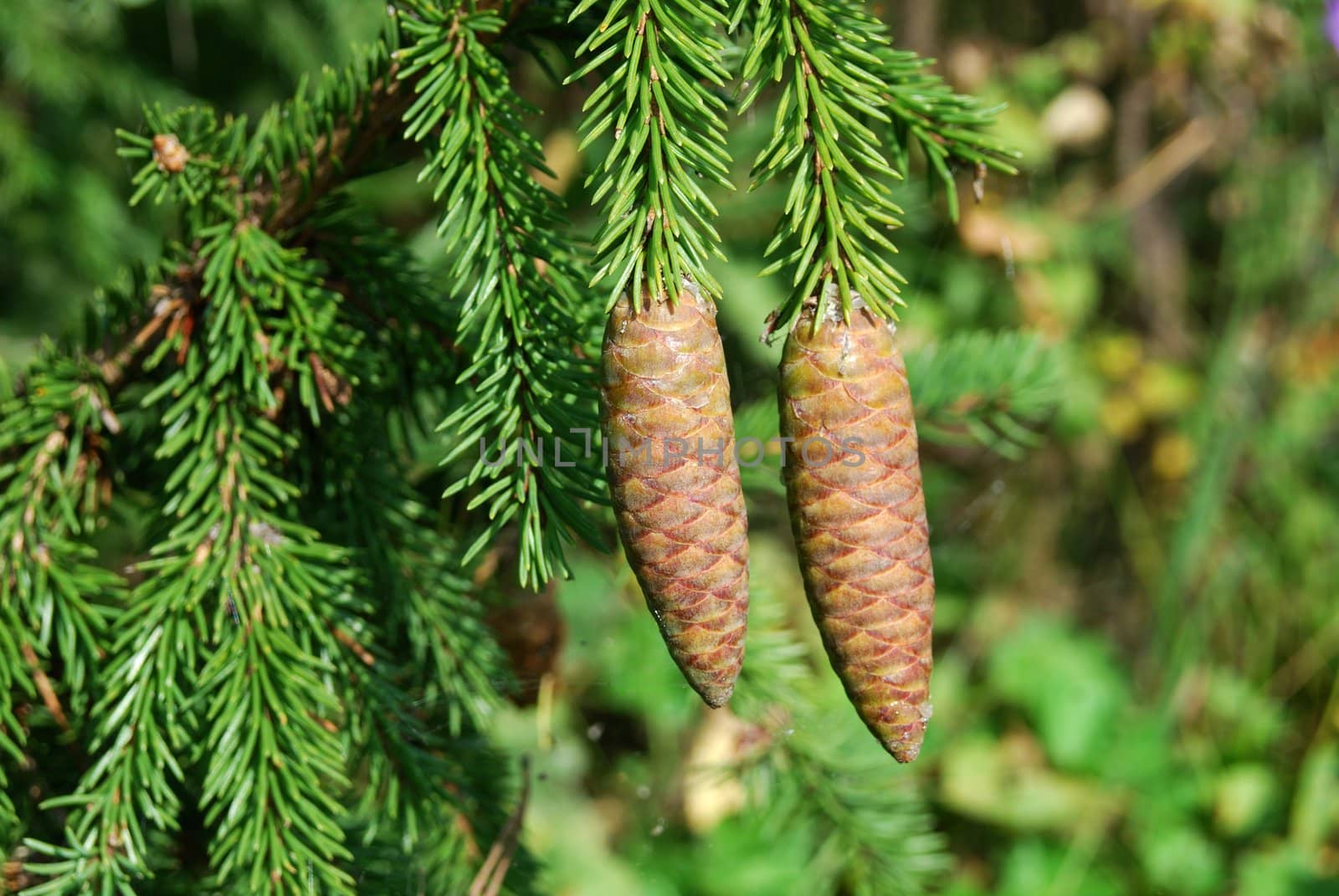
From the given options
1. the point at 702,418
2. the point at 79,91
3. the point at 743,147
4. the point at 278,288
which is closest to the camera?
the point at 702,418

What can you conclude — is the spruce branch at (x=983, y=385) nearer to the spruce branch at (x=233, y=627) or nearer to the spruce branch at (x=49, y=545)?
the spruce branch at (x=233, y=627)

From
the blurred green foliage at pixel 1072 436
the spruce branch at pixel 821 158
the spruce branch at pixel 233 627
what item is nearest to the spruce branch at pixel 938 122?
the spruce branch at pixel 821 158

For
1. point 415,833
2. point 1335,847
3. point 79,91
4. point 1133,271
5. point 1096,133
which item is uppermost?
point 79,91

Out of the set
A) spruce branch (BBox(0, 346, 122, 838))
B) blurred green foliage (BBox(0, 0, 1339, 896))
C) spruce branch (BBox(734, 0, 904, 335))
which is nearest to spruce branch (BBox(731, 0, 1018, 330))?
spruce branch (BBox(734, 0, 904, 335))

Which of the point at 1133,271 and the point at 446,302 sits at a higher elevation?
the point at 446,302

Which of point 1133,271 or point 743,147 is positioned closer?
point 743,147

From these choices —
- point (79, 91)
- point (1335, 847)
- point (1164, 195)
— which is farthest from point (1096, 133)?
point (79, 91)

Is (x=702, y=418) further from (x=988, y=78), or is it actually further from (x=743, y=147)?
(x=988, y=78)

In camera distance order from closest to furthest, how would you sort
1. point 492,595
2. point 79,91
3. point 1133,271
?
point 492,595
point 79,91
point 1133,271
